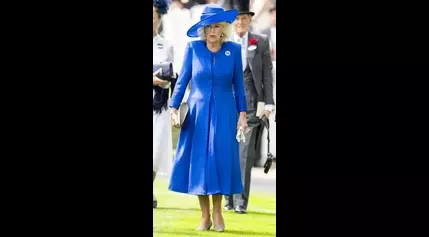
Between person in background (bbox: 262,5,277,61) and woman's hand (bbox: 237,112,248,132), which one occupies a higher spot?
person in background (bbox: 262,5,277,61)

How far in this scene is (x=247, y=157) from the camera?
8023 millimetres

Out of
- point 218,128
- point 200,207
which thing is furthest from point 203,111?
point 200,207

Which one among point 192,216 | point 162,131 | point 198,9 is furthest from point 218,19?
point 192,216

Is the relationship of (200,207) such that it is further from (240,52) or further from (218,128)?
(240,52)

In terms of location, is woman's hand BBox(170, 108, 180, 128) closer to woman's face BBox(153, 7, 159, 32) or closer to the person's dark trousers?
the person's dark trousers

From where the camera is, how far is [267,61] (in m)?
8.02

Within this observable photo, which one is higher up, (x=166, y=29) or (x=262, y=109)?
(x=166, y=29)

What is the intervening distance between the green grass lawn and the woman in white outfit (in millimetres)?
133

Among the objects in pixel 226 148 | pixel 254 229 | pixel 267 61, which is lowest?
pixel 254 229

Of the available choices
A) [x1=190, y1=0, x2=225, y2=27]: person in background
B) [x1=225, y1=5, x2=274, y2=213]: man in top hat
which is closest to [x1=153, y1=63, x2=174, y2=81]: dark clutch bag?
[x1=190, y1=0, x2=225, y2=27]: person in background

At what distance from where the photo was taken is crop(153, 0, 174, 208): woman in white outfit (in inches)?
315

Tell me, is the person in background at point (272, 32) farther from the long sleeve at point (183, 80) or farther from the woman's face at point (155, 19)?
the woman's face at point (155, 19)

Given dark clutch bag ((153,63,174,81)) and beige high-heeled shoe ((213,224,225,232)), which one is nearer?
beige high-heeled shoe ((213,224,225,232))

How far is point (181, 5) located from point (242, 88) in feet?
2.21
